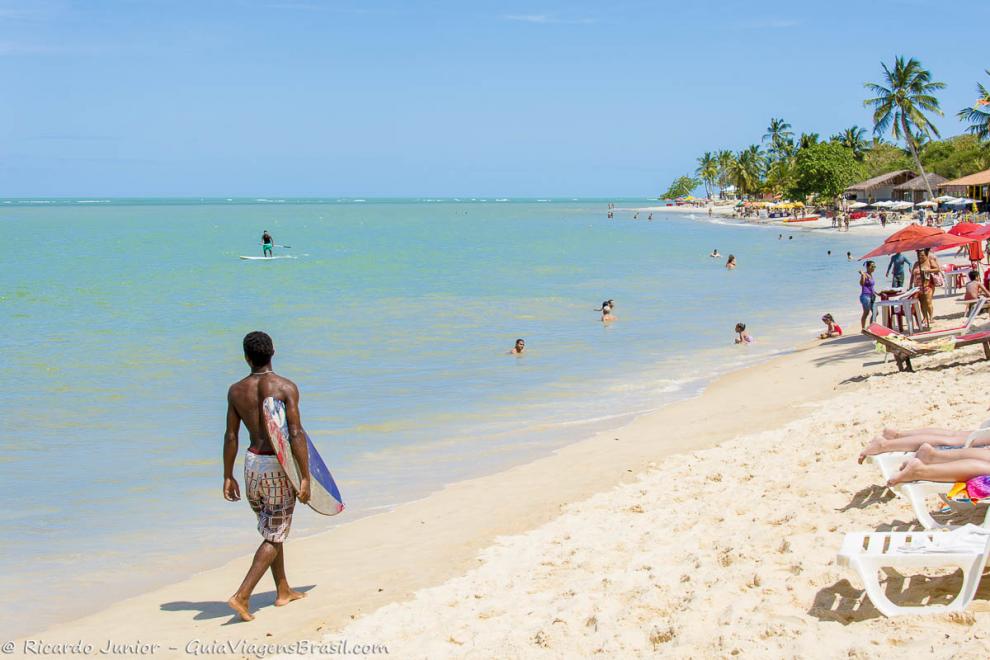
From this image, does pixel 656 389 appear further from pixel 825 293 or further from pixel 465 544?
pixel 825 293

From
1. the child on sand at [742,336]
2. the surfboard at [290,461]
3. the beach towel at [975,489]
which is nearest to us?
the beach towel at [975,489]

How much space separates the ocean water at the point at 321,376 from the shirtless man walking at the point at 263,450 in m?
2.02

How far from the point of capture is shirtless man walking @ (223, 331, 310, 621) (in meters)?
5.36

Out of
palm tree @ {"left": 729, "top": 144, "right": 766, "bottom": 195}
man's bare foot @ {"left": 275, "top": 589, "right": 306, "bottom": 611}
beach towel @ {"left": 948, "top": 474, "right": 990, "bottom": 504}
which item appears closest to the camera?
beach towel @ {"left": 948, "top": 474, "right": 990, "bottom": 504}

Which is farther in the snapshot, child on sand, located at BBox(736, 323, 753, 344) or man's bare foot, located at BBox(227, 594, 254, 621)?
child on sand, located at BBox(736, 323, 753, 344)

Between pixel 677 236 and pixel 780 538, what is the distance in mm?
69290

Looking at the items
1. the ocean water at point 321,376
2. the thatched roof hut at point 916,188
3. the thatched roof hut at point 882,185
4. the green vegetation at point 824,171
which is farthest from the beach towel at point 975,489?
the green vegetation at point 824,171

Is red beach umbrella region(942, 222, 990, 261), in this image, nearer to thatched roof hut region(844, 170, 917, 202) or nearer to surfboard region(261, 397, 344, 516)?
surfboard region(261, 397, 344, 516)

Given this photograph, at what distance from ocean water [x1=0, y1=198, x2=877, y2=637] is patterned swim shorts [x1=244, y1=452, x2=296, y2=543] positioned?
2.02 meters

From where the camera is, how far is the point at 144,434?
12148 millimetres

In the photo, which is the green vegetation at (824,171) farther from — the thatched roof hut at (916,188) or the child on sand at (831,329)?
the child on sand at (831,329)

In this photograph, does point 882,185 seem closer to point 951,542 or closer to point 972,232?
point 972,232

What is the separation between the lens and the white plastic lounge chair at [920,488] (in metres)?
5.16

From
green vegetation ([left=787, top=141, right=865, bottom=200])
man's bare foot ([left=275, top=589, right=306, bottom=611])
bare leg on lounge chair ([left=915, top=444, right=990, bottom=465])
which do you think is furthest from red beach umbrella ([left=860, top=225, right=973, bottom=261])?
green vegetation ([left=787, top=141, right=865, bottom=200])
